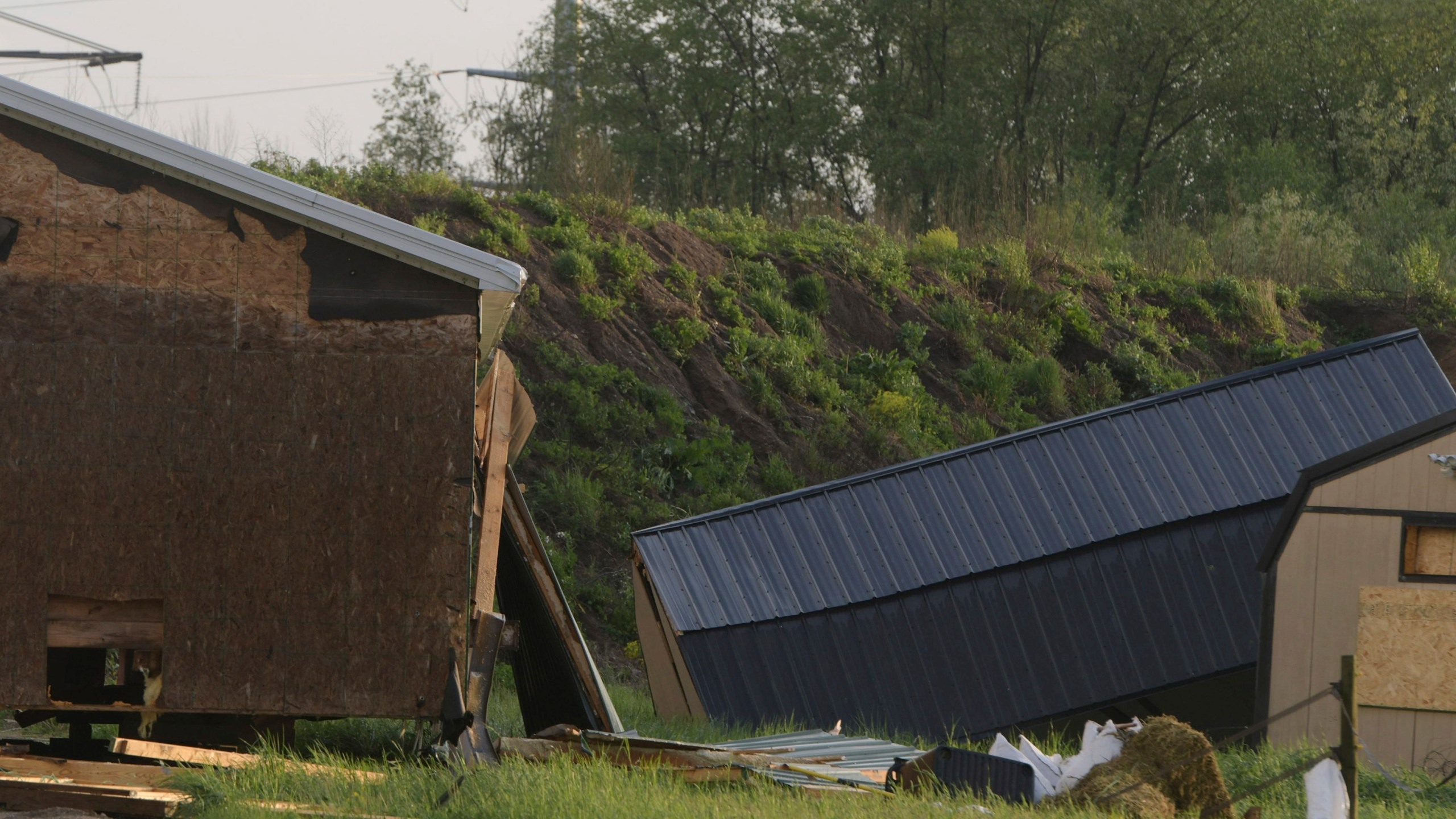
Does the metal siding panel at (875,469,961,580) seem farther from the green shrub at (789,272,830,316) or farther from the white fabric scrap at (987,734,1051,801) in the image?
the green shrub at (789,272,830,316)

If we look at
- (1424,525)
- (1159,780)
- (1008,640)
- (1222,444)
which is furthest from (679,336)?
(1159,780)

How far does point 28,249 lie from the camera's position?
8656 mm

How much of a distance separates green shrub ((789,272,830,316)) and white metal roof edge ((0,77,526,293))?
57.2ft

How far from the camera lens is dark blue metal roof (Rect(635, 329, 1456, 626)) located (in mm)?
13836

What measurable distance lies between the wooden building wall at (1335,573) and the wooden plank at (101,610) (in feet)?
31.8

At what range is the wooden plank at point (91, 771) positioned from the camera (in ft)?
25.2

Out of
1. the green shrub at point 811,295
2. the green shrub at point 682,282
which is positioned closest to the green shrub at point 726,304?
the green shrub at point 682,282

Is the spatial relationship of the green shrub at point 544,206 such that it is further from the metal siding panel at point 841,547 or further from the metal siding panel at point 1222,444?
the metal siding panel at point 1222,444

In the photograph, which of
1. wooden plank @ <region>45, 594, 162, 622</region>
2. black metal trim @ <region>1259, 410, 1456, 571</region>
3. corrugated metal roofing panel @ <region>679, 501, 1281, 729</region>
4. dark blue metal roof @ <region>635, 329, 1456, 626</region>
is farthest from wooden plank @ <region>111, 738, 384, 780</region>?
black metal trim @ <region>1259, 410, 1456, 571</region>

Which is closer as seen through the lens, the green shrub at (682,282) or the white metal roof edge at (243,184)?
the white metal roof edge at (243,184)

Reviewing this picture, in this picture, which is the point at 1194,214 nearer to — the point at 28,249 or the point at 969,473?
the point at 969,473

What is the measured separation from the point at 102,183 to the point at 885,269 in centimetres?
2050

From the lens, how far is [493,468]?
10000mm

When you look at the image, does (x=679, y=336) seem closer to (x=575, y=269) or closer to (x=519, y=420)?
(x=575, y=269)
